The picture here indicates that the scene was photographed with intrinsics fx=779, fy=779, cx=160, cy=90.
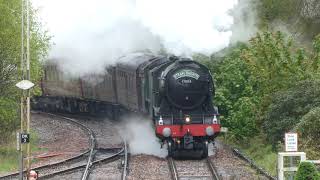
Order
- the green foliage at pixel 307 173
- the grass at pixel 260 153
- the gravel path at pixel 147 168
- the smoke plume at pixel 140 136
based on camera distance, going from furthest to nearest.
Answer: the smoke plume at pixel 140 136, the grass at pixel 260 153, the gravel path at pixel 147 168, the green foliage at pixel 307 173

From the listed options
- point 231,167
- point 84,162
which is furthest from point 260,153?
point 84,162

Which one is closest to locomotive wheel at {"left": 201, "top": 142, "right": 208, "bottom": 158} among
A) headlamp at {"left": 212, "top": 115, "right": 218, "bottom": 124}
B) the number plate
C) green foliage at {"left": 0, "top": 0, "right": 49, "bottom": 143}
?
Answer: headlamp at {"left": 212, "top": 115, "right": 218, "bottom": 124}

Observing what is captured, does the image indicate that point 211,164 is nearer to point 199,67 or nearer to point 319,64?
point 199,67

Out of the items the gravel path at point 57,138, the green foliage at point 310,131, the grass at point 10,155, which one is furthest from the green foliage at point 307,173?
the grass at point 10,155

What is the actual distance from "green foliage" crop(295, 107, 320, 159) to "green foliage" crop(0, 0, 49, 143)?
389 inches

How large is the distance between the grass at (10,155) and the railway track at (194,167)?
4668mm

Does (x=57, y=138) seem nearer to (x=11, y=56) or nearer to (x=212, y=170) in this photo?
(x=11, y=56)

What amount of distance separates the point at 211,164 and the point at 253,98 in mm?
5415

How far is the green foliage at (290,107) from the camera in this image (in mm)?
22250

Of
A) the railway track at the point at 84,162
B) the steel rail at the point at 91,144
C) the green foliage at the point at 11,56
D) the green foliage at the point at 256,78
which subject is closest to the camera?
the steel rail at the point at 91,144

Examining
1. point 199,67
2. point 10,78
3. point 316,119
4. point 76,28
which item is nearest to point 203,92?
point 199,67

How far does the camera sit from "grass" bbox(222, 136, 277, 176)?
21.2 meters

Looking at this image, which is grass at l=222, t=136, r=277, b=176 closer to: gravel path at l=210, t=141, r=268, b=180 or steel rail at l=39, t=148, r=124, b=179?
gravel path at l=210, t=141, r=268, b=180

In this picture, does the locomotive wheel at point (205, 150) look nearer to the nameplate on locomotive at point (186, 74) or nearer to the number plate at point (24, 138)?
the nameplate on locomotive at point (186, 74)
